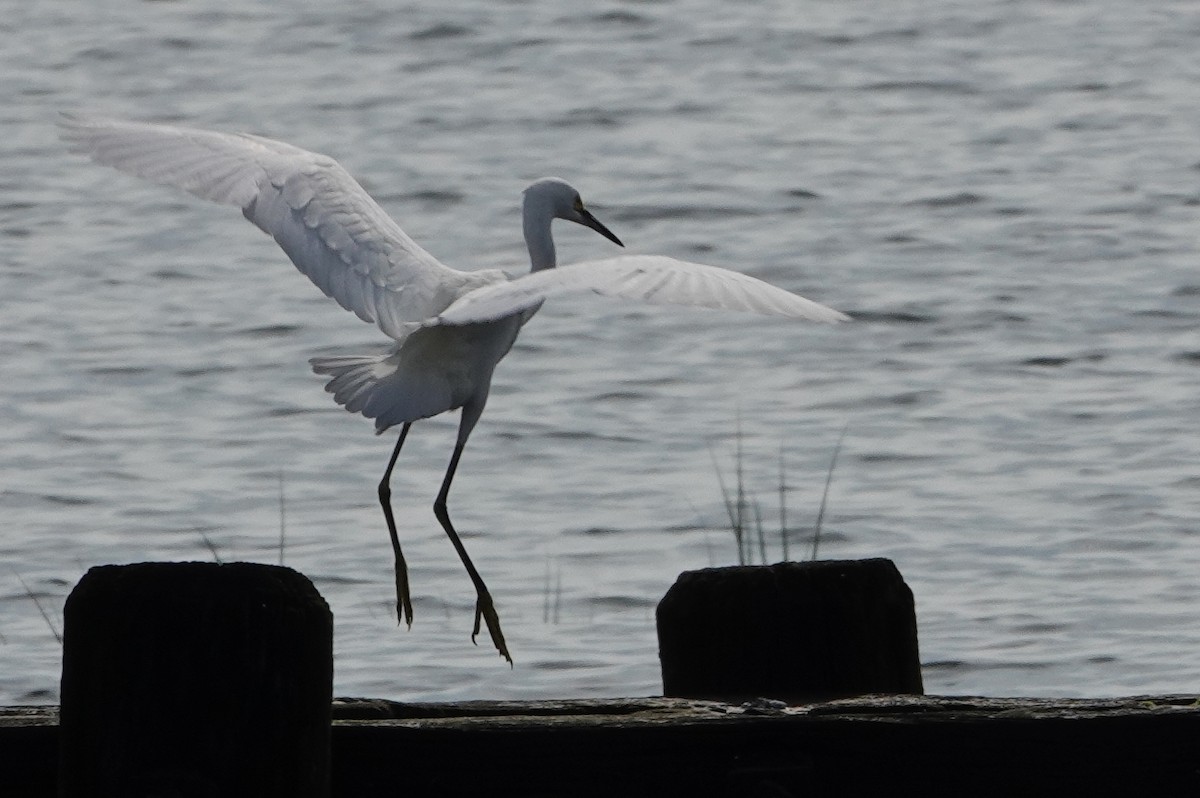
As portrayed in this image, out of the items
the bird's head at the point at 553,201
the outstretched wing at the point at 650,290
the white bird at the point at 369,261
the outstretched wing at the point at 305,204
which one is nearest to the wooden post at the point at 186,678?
the outstretched wing at the point at 650,290

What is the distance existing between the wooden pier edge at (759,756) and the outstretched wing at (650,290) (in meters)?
1.35

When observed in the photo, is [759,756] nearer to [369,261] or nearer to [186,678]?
[186,678]

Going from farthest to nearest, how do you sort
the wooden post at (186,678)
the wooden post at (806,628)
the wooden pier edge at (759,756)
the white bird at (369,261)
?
the white bird at (369,261), the wooden post at (806,628), the wooden pier edge at (759,756), the wooden post at (186,678)

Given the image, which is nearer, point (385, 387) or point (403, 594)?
point (385, 387)

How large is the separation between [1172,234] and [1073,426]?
154 inches

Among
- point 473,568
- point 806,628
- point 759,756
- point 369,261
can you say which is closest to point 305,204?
point 369,261

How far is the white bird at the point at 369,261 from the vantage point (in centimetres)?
606

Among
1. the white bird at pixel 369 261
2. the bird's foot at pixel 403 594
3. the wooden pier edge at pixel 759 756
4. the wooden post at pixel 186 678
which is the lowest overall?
the bird's foot at pixel 403 594

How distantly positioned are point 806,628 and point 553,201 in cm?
267

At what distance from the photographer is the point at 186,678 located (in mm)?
3365

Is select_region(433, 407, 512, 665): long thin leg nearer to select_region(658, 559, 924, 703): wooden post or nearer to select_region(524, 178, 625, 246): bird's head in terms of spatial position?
select_region(524, 178, 625, 246): bird's head

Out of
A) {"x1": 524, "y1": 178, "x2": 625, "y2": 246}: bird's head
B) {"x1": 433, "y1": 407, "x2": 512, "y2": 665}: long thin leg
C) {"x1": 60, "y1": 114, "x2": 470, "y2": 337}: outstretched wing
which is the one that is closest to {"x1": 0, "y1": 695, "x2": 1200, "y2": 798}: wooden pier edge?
{"x1": 433, "y1": 407, "x2": 512, "y2": 665}: long thin leg

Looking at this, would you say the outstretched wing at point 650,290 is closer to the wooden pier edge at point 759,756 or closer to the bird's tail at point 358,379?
the bird's tail at point 358,379

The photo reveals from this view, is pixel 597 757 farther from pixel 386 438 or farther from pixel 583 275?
pixel 386 438
